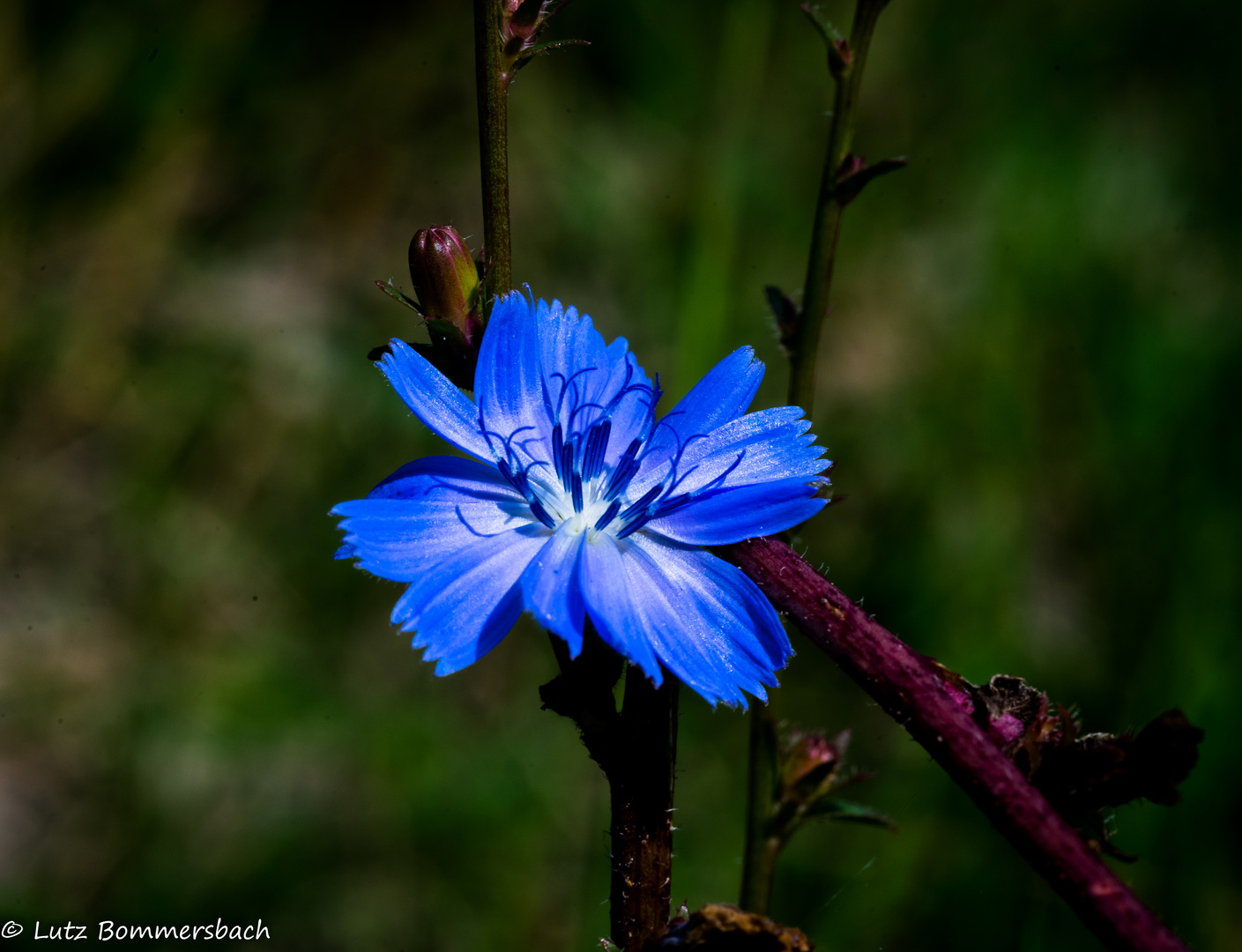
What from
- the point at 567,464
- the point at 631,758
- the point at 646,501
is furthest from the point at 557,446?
the point at 631,758

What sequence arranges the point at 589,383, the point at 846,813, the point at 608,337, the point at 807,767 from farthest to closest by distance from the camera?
the point at 608,337 < the point at 807,767 < the point at 846,813 < the point at 589,383

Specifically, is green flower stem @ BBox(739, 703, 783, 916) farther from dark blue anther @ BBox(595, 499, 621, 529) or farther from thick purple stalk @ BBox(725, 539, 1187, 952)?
thick purple stalk @ BBox(725, 539, 1187, 952)

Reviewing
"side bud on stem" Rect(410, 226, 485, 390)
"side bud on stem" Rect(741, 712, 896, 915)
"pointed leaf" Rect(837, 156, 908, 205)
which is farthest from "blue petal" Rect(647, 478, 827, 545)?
"side bud on stem" Rect(741, 712, 896, 915)

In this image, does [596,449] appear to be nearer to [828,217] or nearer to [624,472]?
[624,472]

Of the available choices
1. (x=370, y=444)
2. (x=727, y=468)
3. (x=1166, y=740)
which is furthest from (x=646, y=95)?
(x=1166, y=740)

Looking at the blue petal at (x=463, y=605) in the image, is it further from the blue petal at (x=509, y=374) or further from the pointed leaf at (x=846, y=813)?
the pointed leaf at (x=846, y=813)

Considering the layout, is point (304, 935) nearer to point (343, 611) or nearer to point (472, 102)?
point (343, 611)
